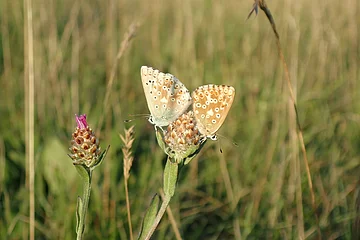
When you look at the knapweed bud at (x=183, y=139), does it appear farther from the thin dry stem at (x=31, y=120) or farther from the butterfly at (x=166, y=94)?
the thin dry stem at (x=31, y=120)

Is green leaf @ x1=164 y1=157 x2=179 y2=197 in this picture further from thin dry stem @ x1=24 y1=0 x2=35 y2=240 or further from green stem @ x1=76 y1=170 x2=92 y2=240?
thin dry stem @ x1=24 y1=0 x2=35 y2=240

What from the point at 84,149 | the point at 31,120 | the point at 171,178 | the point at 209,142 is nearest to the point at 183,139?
the point at 171,178

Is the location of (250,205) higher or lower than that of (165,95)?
lower

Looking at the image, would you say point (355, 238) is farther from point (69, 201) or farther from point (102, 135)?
point (102, 135)

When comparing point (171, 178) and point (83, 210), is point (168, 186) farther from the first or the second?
point (83, 210)

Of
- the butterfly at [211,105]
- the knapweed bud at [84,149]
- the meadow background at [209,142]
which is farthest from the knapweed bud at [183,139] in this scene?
the meadow background at [209,142]

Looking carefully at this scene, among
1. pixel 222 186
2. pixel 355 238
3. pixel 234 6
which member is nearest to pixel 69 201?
pixel 222 186

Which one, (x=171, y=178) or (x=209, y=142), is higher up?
(x=171, y=178)
